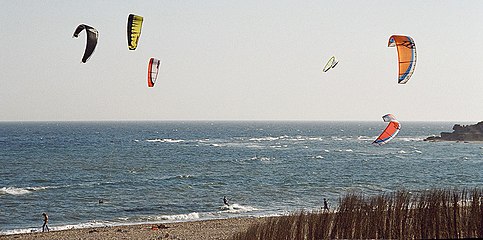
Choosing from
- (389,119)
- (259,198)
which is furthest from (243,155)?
(389,119)

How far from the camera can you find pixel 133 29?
684 inches

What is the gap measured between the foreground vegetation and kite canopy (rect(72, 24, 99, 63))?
24.3ft

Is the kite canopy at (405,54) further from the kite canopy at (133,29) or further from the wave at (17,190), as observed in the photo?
the wave at (17,190)

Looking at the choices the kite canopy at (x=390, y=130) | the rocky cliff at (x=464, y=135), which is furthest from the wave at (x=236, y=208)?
the rocky cliff at (x=464, y=135)

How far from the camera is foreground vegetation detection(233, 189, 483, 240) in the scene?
32.4 feet

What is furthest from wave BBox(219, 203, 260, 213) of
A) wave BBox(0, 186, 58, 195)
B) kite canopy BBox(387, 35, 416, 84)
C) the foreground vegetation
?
the foreground vegetation

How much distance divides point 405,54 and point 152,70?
8405 millimetres

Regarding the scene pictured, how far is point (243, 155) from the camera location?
7262 cm

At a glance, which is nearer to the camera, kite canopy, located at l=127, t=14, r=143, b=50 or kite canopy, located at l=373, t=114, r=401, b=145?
kite canopy, located at l=127, t=14, r=143, b=50

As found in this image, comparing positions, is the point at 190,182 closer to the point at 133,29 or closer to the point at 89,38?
the point at 133,29

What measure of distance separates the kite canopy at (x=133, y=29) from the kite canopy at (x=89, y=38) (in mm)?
1089

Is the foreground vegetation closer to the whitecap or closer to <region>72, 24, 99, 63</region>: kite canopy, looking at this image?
<region>72, 24, 99, 63</region>: kite canopy

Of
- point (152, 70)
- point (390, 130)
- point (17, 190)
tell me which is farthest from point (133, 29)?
point (17, 190)

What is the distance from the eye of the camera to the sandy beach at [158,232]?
2197cm
